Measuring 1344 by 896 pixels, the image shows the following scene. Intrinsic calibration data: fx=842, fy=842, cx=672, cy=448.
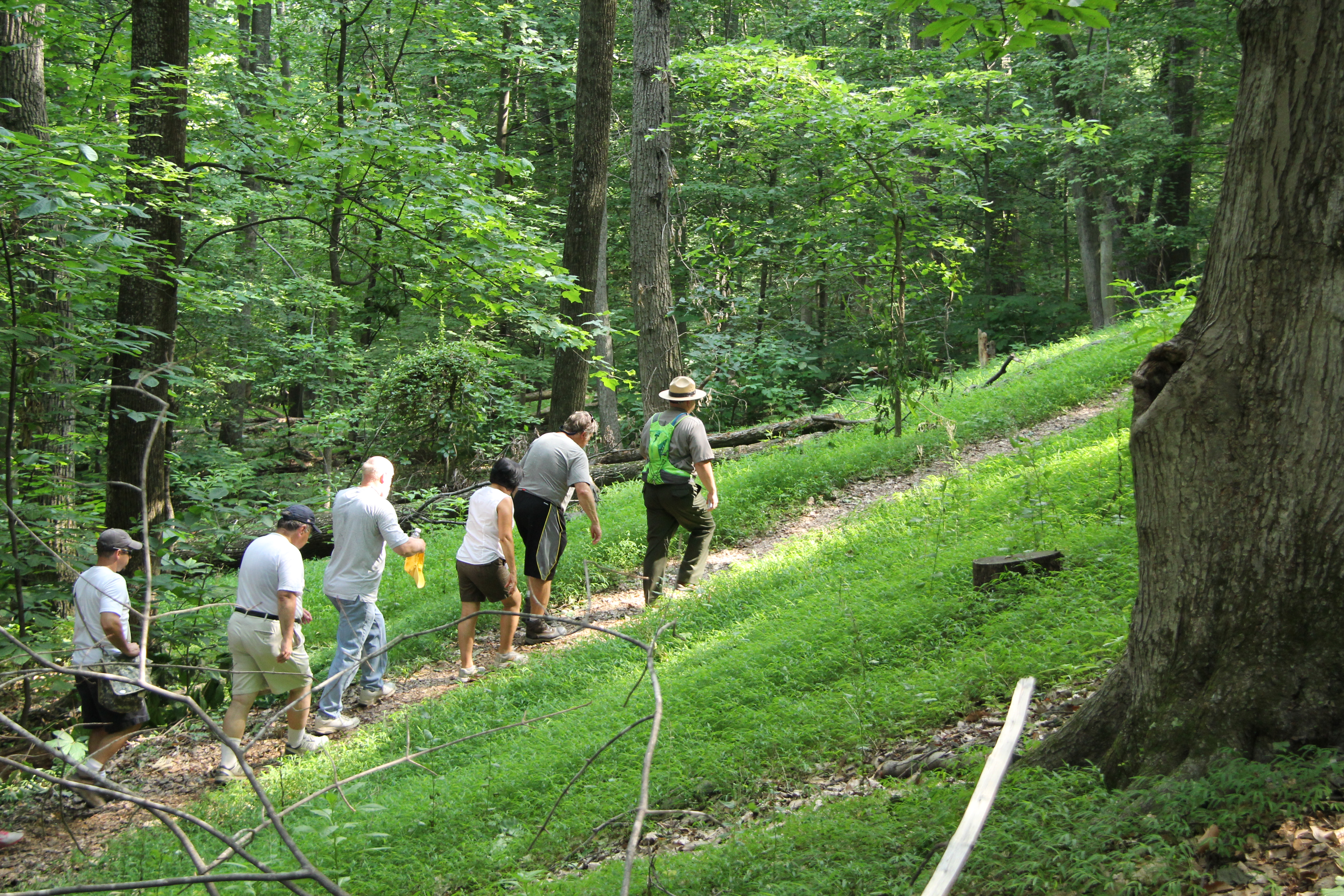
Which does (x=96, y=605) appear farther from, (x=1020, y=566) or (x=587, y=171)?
(x=587, y=171)

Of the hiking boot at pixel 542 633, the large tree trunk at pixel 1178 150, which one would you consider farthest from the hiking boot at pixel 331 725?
the large tree trunk at pixel 1178 150

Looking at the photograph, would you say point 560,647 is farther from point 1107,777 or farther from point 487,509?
point 1107,777

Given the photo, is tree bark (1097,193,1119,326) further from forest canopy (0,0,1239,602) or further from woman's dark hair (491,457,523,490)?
woman's dark hair (491,457,523,490)

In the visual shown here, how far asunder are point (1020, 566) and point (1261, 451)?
289 cm

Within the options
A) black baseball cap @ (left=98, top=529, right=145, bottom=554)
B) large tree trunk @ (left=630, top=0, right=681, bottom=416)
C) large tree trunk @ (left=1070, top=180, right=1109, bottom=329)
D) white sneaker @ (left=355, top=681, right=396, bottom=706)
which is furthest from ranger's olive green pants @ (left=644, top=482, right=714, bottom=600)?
large tree trunk @ (left=1070, top=180, right=1109, bottom=329)

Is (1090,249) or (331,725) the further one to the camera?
(1090,249)

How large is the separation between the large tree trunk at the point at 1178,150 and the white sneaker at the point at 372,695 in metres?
17.8

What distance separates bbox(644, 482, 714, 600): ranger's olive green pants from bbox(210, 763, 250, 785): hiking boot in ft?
12.0

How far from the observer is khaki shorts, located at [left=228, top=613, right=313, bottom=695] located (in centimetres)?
635

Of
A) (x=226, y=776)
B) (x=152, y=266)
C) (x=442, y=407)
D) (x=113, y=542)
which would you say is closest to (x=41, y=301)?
(x=152, y=266)

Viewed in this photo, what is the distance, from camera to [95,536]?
7164 millimetres

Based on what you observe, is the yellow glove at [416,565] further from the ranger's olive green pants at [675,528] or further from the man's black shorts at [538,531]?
the ranger's olive green pants at [675,528]

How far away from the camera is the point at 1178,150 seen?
18156mm

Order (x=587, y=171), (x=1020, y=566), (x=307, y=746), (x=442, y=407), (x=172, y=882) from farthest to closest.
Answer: (x=442, y=407)
(x=587, y=171)
(x=307, y=746)
(x=1020, y=566)
(x=172, y=882)
